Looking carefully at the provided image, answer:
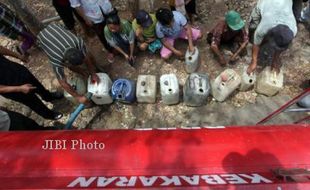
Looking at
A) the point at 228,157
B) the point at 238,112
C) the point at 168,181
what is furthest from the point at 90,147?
the point at 238,112

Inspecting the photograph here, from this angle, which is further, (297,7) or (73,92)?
(297,7)

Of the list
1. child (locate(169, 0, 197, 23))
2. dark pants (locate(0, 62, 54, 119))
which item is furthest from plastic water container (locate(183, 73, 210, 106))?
dark pants (locate(0, 62, 54, 119))

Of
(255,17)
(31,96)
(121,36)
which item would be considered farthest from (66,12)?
(255,17)

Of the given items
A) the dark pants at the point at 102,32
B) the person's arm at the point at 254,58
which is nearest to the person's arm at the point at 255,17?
the person's arm at the point at 254,58

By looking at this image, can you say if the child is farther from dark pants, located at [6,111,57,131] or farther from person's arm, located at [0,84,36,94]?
dark pants, located at [6,111,57,131]

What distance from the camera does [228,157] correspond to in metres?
2.65

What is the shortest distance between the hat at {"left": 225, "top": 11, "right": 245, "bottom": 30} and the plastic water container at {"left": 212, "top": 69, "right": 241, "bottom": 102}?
0.57 metres

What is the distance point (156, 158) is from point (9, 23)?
3.13 m

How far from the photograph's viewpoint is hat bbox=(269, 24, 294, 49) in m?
3.59

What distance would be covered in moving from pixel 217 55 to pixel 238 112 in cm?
89

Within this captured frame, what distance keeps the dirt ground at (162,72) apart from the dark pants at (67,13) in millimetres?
275

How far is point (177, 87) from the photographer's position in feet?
14.1

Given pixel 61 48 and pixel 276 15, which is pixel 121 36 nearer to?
pixel 61 48

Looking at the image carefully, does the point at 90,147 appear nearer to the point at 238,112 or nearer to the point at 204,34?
the point at 238,112
